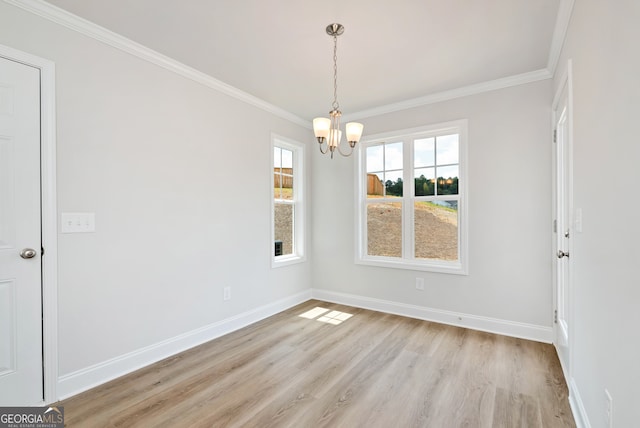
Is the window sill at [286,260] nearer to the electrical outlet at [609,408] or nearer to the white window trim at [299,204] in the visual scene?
the white window trim at [299,204]

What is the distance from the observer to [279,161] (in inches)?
164

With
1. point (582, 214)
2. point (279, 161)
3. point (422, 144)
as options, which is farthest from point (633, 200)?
point (279, 161)

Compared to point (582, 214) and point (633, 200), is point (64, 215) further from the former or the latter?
point (582, 214)

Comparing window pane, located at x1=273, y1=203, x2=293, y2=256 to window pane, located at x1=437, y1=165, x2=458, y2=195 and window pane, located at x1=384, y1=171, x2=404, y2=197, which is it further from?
window pane, located at x1=437, y1=165, x2=458, y2=195

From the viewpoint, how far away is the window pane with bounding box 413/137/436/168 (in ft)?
11.9

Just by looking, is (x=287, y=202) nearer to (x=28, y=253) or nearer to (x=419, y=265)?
(x=419, y=265)

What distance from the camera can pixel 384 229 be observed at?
4012 millimetres

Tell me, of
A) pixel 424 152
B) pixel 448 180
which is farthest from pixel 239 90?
pixel 448 180

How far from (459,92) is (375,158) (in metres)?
1.24

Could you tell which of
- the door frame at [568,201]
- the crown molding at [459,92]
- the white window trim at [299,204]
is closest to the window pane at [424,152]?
the crown molding at [459,92]

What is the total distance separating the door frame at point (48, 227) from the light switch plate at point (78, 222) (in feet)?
0.19

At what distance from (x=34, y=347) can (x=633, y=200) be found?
3227 millimetres

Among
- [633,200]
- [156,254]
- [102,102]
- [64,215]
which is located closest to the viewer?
[633,200]

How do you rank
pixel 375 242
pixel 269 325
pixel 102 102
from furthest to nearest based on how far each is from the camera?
1. pixel 375 242
2. pixel 269 325
3. pixel 102 102
